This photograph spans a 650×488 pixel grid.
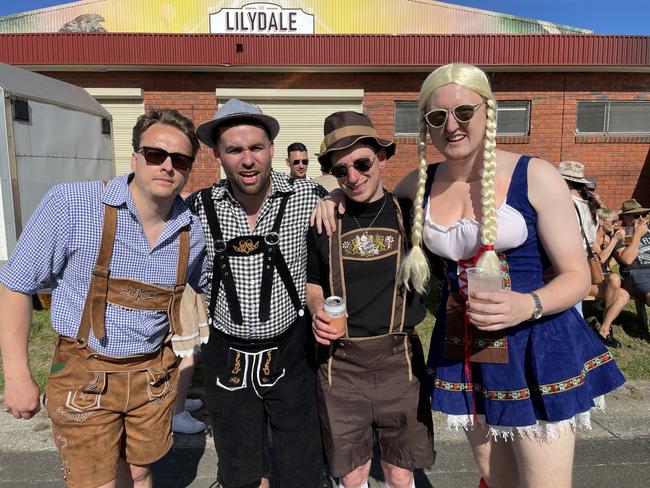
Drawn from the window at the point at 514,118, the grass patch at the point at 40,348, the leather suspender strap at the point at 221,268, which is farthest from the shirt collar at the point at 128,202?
the window at the point at 514,118

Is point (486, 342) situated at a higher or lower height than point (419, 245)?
lower

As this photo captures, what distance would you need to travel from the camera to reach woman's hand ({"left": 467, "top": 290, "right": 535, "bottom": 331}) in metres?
1.54

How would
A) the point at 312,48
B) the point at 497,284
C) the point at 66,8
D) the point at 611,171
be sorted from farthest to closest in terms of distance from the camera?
the point at 66,8 < the point at 611,171 < the point at 312,48 < the point at 497,284

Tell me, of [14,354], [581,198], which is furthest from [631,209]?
[14,354]

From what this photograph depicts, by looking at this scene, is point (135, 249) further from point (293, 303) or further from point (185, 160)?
point (293, 303)

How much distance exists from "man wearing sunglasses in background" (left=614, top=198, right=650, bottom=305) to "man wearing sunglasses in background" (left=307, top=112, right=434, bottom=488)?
4495 millimetres

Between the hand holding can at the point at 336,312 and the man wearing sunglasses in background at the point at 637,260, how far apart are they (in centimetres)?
491

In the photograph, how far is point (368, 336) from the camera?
214 centimetres

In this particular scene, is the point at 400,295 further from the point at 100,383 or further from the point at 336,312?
the point at 100,383

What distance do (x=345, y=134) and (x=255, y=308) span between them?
2.97 feet

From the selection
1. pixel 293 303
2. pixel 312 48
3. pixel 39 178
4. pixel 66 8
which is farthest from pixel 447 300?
pixel 66 8

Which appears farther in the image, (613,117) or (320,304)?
(613,117)

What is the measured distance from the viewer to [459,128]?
1.72 m

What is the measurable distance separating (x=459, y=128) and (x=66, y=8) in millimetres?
24548
